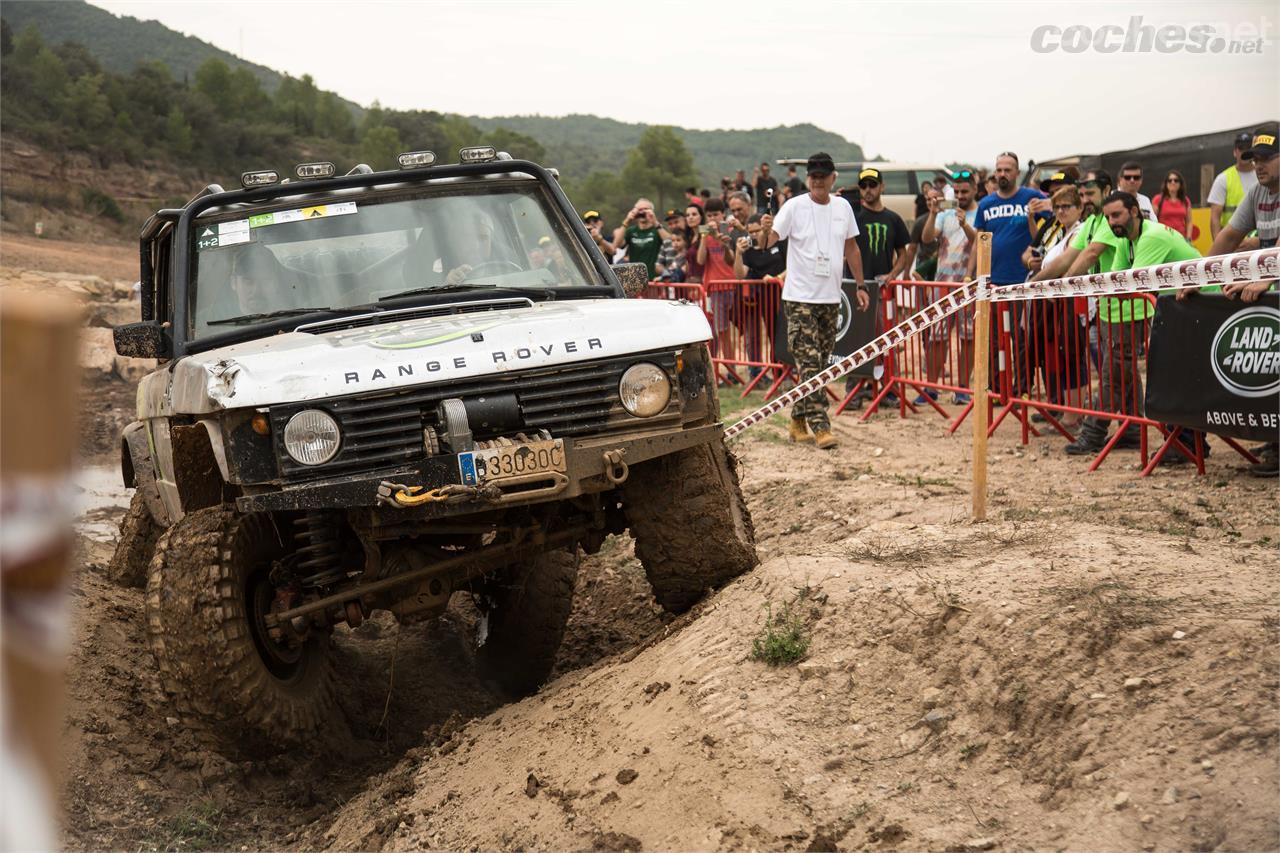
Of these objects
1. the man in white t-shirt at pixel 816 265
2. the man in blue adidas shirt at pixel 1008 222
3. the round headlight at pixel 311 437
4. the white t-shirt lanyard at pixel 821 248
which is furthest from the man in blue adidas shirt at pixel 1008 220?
the round headlight at pixel 311 437

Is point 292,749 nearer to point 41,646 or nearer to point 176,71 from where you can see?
point 41,646

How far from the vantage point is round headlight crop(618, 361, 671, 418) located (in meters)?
5.16

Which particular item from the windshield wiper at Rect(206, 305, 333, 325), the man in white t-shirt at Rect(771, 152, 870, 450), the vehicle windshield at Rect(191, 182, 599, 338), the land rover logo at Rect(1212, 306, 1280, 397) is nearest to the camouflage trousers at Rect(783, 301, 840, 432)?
the man in white t-shirt at Rect(771, 152, 870, 450)

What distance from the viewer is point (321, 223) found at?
233 inches

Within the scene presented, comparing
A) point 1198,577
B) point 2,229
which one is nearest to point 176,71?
point 2,229

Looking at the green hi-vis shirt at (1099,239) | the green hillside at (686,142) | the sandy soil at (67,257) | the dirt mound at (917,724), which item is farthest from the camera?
the green hillside at (686,142)

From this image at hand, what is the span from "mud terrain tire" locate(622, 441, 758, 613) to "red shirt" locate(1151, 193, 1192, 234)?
11.7 m

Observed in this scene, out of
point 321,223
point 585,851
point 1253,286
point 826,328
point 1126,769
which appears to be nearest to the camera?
point 1126,769

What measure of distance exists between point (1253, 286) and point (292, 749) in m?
5.81

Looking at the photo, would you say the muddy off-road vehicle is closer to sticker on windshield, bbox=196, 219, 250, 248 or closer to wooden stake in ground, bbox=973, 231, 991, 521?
sticker on windshield, bbox=196, 219, 250, 248

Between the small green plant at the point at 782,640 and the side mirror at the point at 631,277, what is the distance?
184 cm

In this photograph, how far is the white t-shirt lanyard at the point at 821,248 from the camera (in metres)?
9.91

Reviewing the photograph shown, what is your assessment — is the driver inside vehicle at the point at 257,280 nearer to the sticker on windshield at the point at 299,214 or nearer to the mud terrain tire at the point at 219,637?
the sticker on windshield at the point at 299,214

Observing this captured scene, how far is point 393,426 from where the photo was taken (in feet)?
15.7
